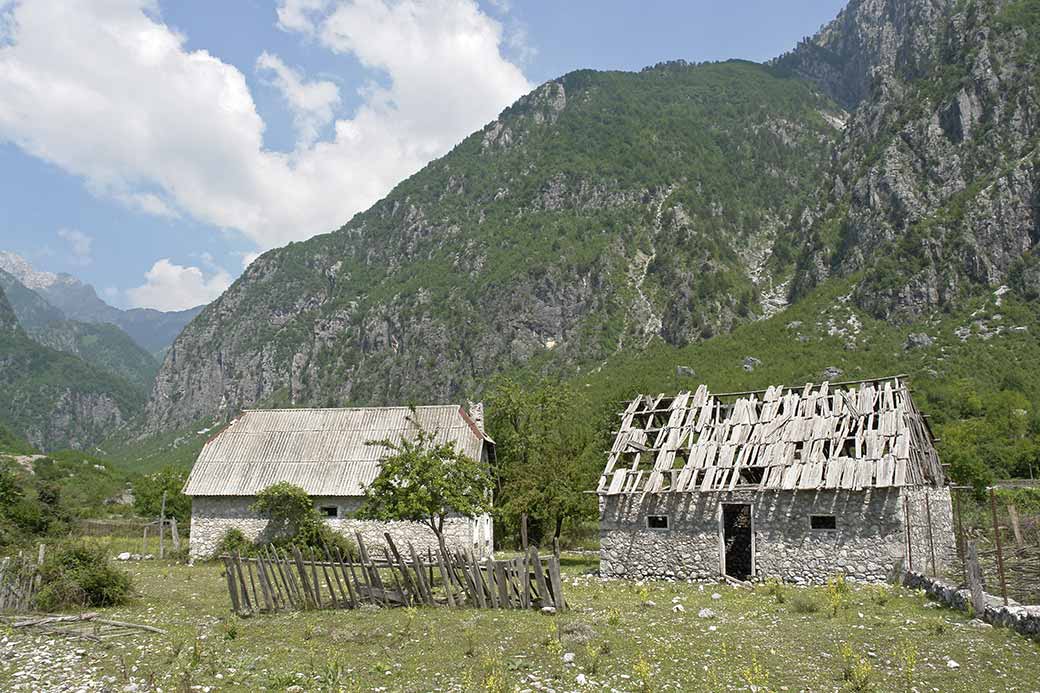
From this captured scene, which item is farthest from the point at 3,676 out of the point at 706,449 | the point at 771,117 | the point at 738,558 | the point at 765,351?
the point at 771,117

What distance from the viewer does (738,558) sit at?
3144 cm

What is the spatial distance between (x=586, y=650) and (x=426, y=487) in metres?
13.2

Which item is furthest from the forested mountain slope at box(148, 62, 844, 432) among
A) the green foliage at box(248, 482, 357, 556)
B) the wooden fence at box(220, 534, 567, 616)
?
the wooden fence at box(220, 534, 567, 616)

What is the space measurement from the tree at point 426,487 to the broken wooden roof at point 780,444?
4.90 meters

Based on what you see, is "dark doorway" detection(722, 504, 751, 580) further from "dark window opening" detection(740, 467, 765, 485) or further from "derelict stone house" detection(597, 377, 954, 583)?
"dark window opening" detection(740, 467, 765, 485)

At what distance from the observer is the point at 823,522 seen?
26125 mm

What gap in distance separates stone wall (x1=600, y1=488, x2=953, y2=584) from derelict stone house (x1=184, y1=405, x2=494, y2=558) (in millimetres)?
9790

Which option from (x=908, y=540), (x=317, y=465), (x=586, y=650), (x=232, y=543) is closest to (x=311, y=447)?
(x=317, y=465)

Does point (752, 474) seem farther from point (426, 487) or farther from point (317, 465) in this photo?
point (317, 465)

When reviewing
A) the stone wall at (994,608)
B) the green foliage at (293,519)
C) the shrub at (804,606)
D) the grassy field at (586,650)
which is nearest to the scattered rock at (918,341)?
the stone wall at (994,608)

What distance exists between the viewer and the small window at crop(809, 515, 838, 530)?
25969mm

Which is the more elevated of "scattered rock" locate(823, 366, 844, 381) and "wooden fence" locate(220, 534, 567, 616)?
"scattered rock" locate(823, 366, 844, 381)

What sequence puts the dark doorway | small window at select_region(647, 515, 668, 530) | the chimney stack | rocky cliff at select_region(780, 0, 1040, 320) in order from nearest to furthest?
small window at select_region(647, 515, 668, 530)
the dark doorway
the chimney stack
rocky cliff at select_region(780, 0, 1040, 320)

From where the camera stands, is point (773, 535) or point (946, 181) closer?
point (773, 535)
